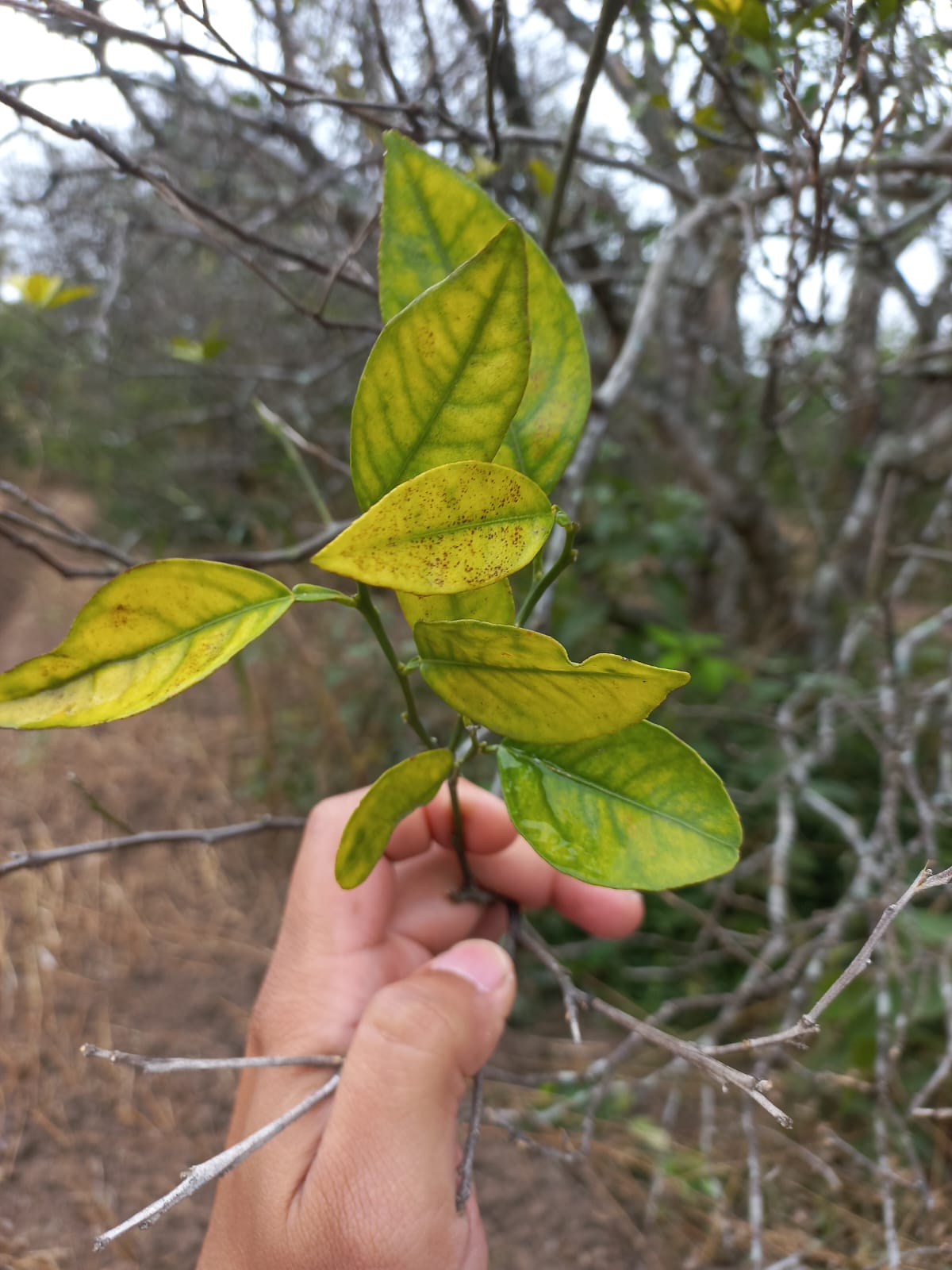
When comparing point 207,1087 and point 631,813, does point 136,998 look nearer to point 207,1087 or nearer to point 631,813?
point 207,1087

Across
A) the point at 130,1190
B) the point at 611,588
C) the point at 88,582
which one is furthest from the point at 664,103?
the point at 88,582

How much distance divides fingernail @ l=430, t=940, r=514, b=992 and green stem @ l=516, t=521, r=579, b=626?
566 mm

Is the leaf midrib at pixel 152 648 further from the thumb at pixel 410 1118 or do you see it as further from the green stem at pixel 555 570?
the thumb at pixel 410 1118

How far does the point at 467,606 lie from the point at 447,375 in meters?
0.18

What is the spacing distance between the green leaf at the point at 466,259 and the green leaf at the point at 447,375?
127 mm

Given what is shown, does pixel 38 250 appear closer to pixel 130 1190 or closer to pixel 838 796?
pixel 130 1190

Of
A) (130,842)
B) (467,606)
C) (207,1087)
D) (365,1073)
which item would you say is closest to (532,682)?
(467,606)

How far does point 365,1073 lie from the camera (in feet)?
2.88

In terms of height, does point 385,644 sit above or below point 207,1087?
above

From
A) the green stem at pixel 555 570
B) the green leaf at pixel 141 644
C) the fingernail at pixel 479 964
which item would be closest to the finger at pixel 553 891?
the fingernail at pixel 479 964

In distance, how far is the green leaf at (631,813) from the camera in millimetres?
565

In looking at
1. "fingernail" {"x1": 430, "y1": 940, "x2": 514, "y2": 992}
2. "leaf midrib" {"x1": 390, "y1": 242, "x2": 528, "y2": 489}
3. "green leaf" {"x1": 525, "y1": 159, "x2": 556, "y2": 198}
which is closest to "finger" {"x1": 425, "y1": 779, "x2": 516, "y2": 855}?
"fingernail" {"x1": 430, "y1": 940, "x2": 514, "y2": 992}

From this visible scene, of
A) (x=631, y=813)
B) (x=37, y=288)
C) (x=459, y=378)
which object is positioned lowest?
(x=631, y=813)

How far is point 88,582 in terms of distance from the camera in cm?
486
